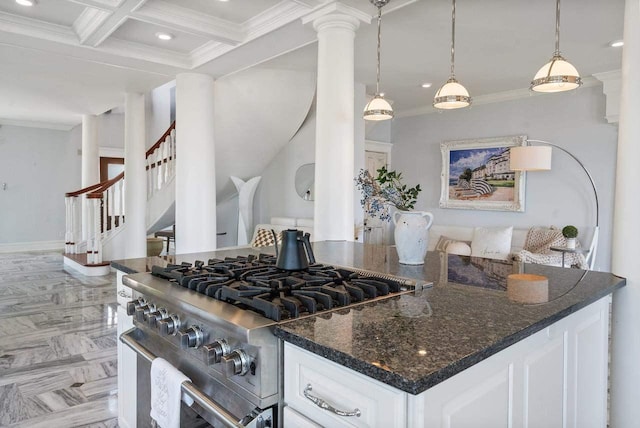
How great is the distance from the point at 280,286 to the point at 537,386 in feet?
2.69

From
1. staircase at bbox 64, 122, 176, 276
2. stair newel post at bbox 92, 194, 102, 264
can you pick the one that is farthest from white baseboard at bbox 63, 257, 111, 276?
stair newel post at bbox 92, 194, 102, 264

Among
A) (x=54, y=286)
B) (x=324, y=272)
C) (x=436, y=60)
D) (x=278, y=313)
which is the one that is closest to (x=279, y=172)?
(x=436, y=60)

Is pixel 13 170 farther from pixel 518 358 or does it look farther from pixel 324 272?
pixel 518 358

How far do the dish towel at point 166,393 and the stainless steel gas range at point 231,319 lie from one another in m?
0.04

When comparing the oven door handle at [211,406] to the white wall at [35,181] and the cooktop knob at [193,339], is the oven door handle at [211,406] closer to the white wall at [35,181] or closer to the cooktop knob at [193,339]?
the cooktop knob at [193,339]

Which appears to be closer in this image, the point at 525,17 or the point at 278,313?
the point at 278,313

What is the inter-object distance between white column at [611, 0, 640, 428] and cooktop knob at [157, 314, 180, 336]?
1.63 metres

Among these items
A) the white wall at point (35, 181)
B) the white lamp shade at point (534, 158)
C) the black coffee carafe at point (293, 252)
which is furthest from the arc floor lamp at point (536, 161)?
the white wall at point (35, 181)

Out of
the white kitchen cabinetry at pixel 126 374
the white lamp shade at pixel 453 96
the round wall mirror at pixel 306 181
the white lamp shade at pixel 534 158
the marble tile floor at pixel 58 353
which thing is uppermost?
the white lamp shade at pixel 453 96

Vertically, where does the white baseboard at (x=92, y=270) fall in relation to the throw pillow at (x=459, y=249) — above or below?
below

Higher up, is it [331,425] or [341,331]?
[341,331]

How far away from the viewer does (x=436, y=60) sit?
452 centimetres

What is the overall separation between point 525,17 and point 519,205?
10.00ft

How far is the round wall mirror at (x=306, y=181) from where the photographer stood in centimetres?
595
